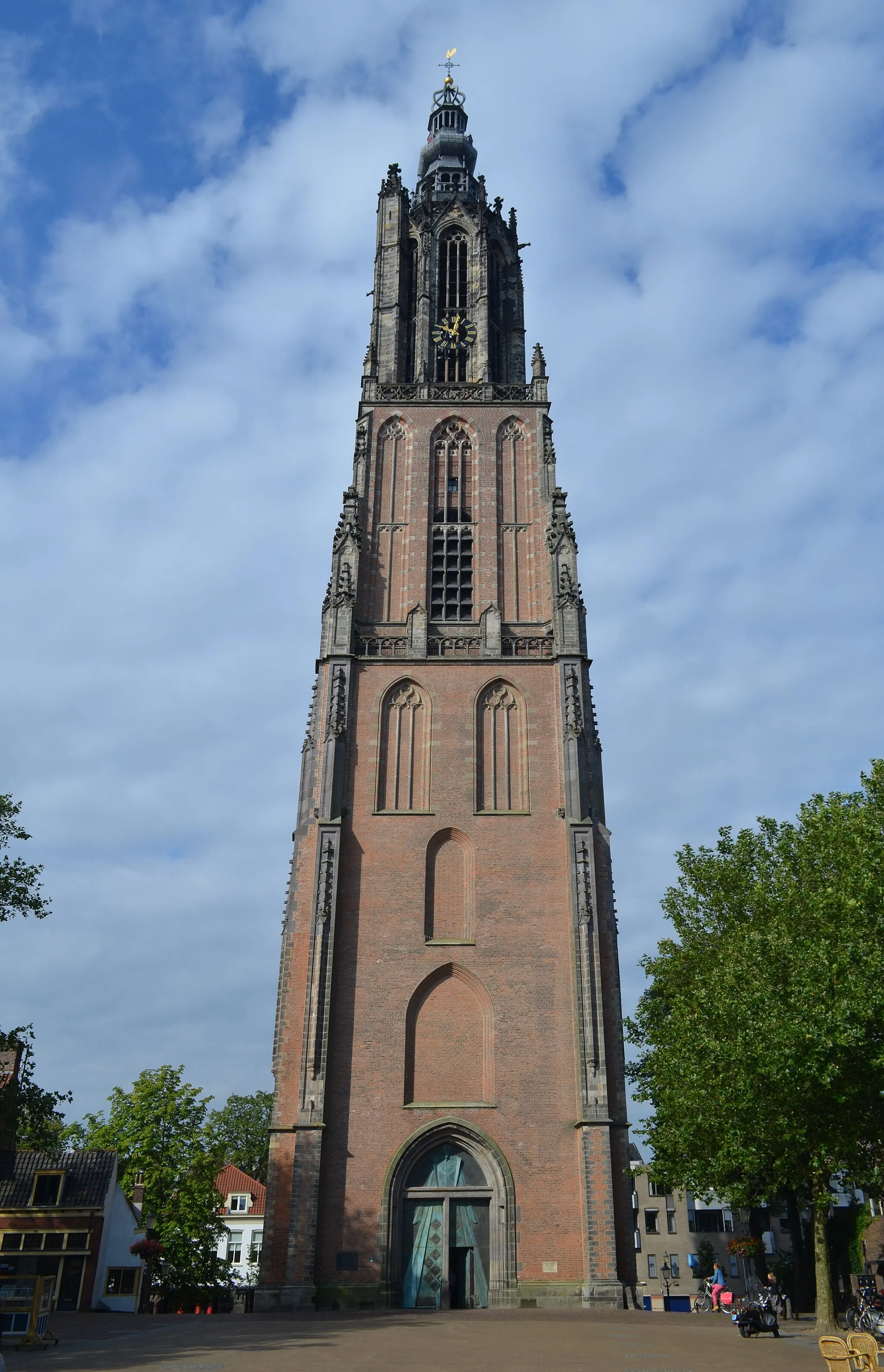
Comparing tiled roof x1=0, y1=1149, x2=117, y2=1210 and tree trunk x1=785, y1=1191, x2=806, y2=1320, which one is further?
tiled roof x1=0, y1=1149, x2=117, y2=1210

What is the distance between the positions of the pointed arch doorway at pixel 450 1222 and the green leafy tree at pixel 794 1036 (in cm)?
502

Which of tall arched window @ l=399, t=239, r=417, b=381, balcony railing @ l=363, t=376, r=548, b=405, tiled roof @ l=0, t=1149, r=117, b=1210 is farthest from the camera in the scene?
tall arched window @ l=399, t=239, r=417, b=381

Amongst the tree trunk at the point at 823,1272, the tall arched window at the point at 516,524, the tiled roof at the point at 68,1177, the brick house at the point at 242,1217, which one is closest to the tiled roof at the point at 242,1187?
the brick house at the point at 242,1217

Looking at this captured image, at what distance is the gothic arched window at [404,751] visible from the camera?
32438mm

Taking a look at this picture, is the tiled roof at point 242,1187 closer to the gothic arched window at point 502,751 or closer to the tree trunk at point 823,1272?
the gothic arched window at point 502,751

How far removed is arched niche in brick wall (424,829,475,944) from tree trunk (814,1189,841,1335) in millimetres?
10753

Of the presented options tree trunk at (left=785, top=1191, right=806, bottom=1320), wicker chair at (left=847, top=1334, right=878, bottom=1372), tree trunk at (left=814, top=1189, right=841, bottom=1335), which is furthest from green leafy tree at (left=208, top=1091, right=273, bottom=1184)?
wicker chair at (left=847, top=1334, right=878, bottom=1372)

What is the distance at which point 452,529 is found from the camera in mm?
37750

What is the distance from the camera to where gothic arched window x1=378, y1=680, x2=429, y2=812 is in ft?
106

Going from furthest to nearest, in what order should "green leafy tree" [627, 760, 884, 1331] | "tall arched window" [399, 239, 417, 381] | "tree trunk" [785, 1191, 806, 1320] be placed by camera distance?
"tall arched window" [399, 239, 417, 381]
"tree trunk" [785, 1191, 806, 1320]
"green leafy tree" [627, 760, 884, 1331]

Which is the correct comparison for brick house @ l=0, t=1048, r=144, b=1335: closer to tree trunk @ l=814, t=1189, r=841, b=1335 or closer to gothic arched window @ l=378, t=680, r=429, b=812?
gothic arched window @ l=378, t=680, r=429, b=812

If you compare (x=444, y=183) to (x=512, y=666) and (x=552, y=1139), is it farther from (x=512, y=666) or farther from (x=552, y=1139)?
(x=552, y=1139)

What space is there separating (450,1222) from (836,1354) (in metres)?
17.9

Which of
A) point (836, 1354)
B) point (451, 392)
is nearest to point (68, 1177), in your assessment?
point (836, 1354)
